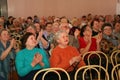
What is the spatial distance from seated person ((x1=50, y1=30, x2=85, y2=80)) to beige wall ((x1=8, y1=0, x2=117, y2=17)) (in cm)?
759

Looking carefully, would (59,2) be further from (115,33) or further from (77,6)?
(115,33)

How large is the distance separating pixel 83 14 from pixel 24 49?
777cm

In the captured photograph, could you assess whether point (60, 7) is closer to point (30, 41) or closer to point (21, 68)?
point (30, 41)

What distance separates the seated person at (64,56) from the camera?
3.45 m

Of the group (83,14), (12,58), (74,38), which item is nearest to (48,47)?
(74,38)

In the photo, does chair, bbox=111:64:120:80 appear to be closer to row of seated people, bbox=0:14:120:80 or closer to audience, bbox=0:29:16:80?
row of seated people, bbox=0:14:120:80

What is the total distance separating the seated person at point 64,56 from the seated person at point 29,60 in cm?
13

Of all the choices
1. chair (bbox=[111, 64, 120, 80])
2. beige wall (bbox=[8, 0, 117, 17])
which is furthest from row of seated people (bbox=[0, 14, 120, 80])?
beige wall (bbox=[8, 0, 117, 17])

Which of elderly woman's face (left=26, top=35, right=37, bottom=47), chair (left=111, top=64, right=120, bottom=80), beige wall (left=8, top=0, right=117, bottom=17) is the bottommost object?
chair (left=111, top=64, right=120, bottom=80)

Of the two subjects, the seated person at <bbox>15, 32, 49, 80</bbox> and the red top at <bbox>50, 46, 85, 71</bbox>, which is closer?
the seated person at <bbox>15, 32, 49, 80</bbox>

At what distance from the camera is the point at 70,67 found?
11.7 feet

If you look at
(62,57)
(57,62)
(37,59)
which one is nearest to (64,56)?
(62,57)

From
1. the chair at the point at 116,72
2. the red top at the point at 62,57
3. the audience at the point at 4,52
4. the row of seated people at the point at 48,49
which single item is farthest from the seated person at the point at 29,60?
the chair at the point at 116,72

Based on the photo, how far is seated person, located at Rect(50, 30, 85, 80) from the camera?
3.45 m
